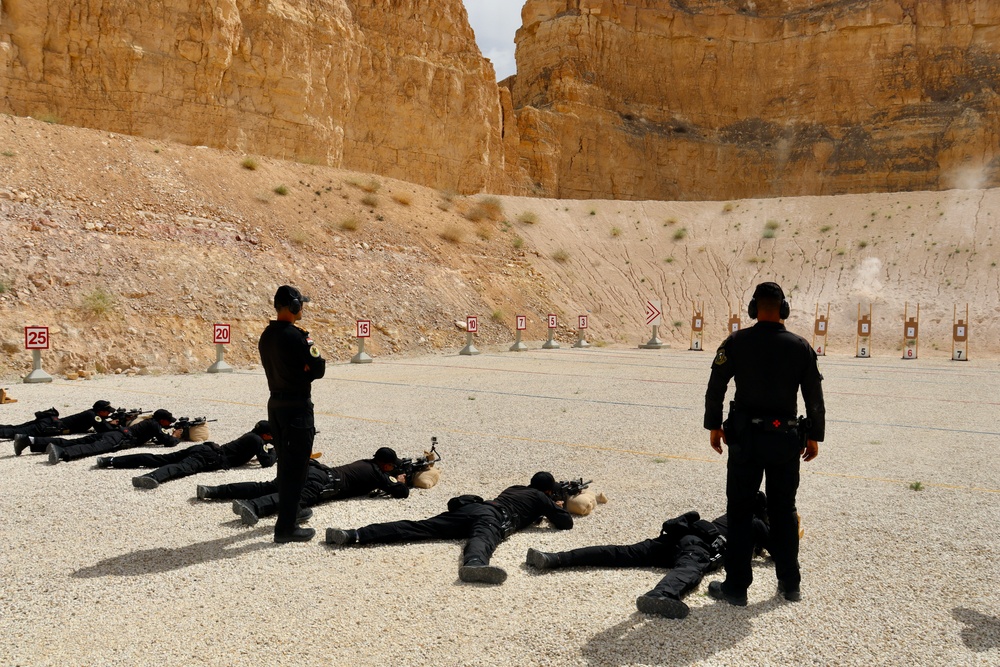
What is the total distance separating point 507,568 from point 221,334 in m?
12.8

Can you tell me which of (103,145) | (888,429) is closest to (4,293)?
(103,145)

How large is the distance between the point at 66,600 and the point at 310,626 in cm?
132

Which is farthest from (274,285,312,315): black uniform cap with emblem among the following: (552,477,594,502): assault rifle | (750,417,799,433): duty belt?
(750,417,799,433): duty belt

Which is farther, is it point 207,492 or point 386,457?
point 386,457

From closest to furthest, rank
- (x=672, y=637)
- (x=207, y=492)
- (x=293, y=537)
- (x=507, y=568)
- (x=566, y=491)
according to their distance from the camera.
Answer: (x=672, y=637) → (x=507, y=568) → (x=293, y=537) → (x=566, y=491) → (x=207, y=492)

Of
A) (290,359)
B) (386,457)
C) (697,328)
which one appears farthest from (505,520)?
(697,328)

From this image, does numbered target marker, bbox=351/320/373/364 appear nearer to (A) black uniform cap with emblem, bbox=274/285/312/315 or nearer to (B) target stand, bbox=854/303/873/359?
(A) black uniform cap with emblem, bbox=274/285/312/315

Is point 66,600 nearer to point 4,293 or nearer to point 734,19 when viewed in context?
point 4,293

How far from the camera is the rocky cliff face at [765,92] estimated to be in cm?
4541

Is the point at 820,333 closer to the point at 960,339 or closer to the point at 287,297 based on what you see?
the point at 960,339

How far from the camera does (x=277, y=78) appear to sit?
26.8 meters

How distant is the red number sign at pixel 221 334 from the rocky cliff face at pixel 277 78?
1123 centimetres

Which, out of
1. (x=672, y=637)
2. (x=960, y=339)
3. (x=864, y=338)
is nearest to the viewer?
(x=672, y=637)

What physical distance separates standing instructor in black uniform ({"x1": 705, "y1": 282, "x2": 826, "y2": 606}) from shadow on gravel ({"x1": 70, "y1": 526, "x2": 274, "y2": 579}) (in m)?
2.84
